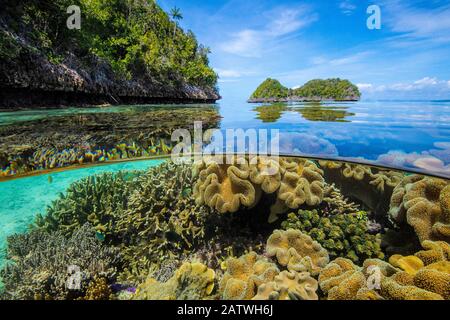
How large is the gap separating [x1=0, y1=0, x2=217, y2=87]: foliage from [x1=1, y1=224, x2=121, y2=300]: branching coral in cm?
1100

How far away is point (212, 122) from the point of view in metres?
9.02

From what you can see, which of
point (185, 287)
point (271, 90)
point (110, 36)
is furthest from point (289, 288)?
point (271, 90)

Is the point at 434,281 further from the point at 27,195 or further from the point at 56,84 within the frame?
the point at 56,84

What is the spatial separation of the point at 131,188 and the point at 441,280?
5.95m

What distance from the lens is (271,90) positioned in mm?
69562

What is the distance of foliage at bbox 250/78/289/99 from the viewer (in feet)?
208

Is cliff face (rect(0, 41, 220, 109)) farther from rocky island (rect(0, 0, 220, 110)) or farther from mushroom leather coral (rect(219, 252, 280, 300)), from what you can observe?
mushroom leather coral (rect(219, 252, 280, 300))

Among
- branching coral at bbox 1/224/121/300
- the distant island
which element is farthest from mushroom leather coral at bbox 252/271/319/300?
the distant island

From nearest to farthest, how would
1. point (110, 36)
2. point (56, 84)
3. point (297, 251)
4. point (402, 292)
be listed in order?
point (402, 292), point (297, 251), point (56, 84), point (110, 36)

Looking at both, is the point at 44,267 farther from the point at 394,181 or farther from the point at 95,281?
the point at 394,181

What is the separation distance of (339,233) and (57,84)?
Result: 1722 centimetres

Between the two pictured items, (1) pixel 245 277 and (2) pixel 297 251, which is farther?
(2) pixel 297 251

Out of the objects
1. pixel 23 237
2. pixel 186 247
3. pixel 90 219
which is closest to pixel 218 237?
pixel 186 247

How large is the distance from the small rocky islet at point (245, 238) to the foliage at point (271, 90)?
59.7m
